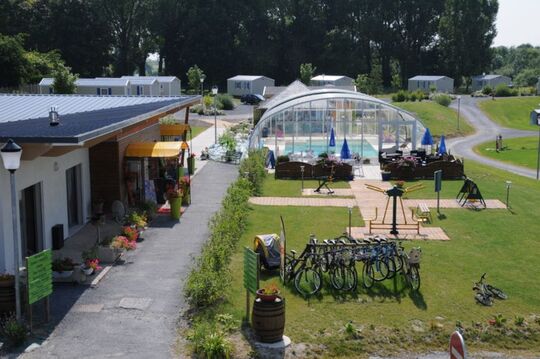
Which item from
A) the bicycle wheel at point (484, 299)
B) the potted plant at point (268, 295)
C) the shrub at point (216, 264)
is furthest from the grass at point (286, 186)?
the potted plant at point (268, 295)

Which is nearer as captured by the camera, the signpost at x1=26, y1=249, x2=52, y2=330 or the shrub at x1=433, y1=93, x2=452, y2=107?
the signpost at x1=26, y1=249, x2=52, y2=330

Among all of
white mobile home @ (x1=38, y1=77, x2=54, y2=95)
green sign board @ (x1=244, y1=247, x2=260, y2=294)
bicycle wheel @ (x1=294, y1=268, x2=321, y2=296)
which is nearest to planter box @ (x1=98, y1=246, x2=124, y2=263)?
bicycle wheel @ (x1=294, y1=268, x2=321, y2=296)

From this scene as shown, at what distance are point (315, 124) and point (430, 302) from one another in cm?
2118

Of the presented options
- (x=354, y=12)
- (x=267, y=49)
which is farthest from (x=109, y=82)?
(x=354, y=12)

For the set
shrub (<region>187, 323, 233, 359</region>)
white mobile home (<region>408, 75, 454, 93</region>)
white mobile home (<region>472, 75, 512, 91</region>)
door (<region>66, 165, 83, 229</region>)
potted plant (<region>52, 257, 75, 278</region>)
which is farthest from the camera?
white mobile home (<region>472, 75, 512, 91</region>)

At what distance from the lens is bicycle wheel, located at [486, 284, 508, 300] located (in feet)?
46.0

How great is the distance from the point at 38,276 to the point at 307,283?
18.1 ft

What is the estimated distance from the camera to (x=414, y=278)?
1455cm

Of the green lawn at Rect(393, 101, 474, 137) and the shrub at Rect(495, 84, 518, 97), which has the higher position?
the shrub at Rect(495, 84, 518, 97)

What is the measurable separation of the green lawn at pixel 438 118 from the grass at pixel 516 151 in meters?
4.41

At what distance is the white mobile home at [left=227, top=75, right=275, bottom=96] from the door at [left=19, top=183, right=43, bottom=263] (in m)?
62.3

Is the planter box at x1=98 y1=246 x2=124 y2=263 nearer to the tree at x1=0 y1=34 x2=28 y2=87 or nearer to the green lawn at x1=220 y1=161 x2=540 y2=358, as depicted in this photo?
the green lawn at x1=220 y1=161 x2=540 y2=358

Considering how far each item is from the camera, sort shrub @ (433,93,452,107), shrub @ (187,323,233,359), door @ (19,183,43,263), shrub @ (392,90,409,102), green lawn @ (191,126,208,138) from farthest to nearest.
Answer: shrub @ (392,90,409,102), shrub @ (433,93,452,107), green lawn @ (191,126,208,138), door @ (19,183,43,263), shrub @ (187,323,233,359)

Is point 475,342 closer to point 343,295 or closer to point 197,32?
point 343,295
